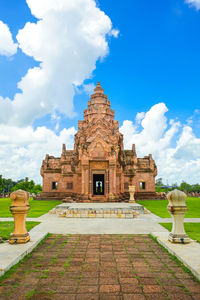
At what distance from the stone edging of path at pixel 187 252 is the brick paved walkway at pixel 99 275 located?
180mm

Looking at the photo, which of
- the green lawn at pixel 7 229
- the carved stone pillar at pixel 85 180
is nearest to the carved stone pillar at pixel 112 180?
the carved stone pillar at pixel 85 180

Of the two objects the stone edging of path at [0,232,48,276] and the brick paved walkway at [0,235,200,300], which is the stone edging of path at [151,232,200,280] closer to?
the brick paved walkway at [0,235,200,300]

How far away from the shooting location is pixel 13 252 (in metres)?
6.02

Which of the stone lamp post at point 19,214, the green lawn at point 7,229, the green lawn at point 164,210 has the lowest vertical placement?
the green lawn at point 164,210

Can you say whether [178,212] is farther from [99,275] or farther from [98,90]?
[98,90]

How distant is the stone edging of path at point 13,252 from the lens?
5066 millimetres

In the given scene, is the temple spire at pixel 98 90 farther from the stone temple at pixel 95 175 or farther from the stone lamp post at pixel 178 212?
the stone lamp post at pixel 178 212

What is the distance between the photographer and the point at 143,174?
32.4 m

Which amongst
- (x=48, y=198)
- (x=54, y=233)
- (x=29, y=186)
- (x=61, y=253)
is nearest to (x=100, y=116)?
(x=48, y=198)

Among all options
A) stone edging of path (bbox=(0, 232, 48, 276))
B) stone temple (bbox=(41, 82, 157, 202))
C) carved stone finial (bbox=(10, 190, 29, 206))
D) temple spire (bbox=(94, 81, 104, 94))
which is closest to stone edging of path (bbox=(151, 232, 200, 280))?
stone edging of path (bbox=(0, 232, 48, 276))

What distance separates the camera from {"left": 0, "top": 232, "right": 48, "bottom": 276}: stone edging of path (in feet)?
16.6

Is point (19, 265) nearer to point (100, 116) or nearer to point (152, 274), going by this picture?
point (152, 274)

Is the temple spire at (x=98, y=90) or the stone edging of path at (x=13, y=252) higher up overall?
the temple spire at (x=98, y=90)

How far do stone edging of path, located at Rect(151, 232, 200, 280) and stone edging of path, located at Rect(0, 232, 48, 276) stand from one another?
4008 millimetres
